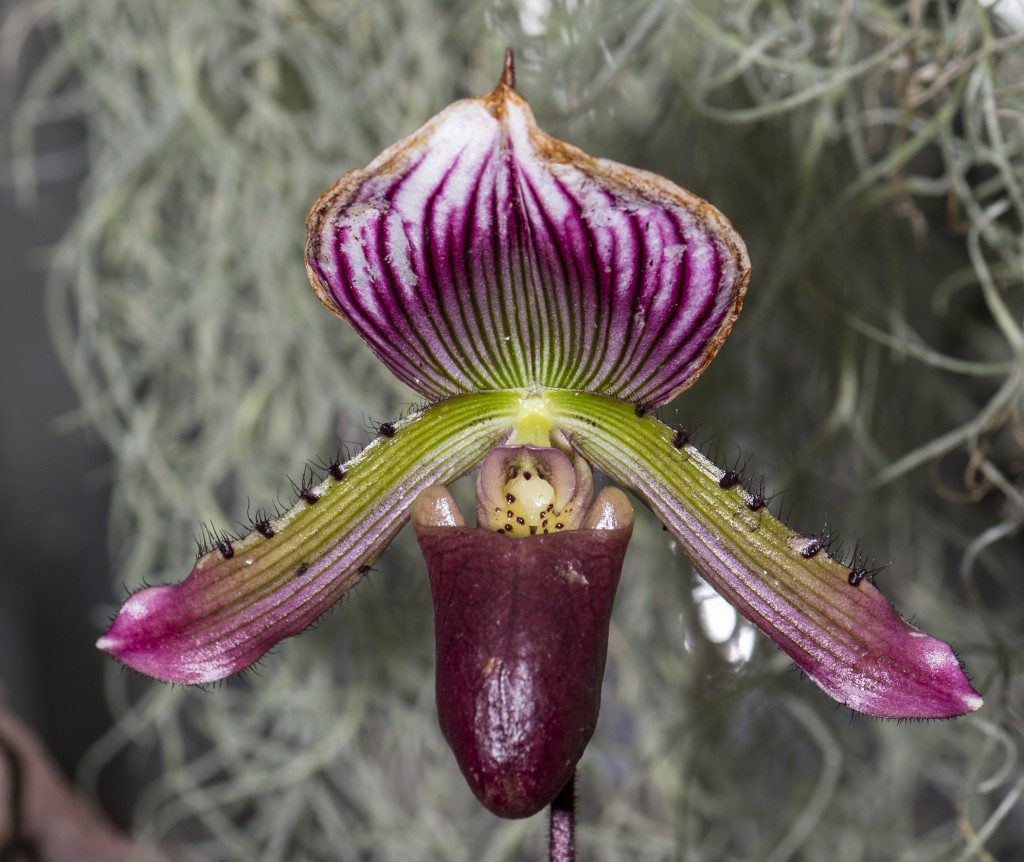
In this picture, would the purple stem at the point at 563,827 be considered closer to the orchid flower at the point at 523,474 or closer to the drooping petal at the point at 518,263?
the orchid flower at the point at 523,474

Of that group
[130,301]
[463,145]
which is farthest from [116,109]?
[463,145]

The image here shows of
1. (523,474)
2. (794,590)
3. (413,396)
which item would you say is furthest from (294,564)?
(413,396)

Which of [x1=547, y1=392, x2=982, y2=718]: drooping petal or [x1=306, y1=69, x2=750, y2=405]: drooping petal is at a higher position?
[x1=306, y1=69, x2=750, y2=405]: drooping petal

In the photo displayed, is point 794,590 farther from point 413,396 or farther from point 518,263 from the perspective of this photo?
point 413,396

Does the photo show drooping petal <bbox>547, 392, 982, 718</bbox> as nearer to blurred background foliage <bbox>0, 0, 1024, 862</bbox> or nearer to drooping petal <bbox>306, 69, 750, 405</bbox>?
drooping petal <bbox>306, 69, 750, 405</bbox>

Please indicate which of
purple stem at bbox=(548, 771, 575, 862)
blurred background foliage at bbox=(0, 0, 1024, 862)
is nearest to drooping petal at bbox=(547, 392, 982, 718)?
purple stem at bbox=(548, 771, 575, 862)

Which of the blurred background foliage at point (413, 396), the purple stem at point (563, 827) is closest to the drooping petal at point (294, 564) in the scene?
the purple stem at point (563, 827)

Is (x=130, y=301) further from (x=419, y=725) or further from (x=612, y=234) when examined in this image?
(x=612, y=234)
